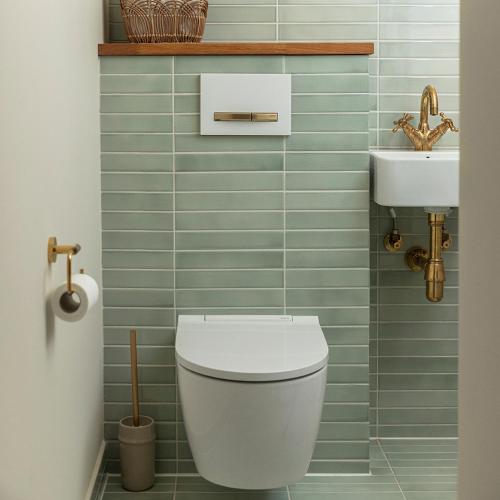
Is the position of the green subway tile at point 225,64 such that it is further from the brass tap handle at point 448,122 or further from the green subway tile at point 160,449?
the green subway tile at point 160,449

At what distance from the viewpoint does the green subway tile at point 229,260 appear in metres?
2.78

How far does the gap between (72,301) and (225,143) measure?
1.02m

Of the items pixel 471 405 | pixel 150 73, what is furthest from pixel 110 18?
A: pixel 471 405

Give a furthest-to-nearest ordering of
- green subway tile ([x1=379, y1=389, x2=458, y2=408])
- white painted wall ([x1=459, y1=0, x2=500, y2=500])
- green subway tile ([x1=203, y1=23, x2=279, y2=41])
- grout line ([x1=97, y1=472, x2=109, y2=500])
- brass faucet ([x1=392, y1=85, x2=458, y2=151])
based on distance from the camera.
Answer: green subway tile ([x1=379, y1=389, x2=458, y2=408]) → green subway tile ([x1=203, y1=23, x2=279, y2=41]) → brass faucet ([x1=392, y1=85, x2=458, y2=151]) → grout line ([x1=97, y1=472, x2=109, y2=500]) → white painted wall ([x1=459, y1=0, x2=500, y2=500])

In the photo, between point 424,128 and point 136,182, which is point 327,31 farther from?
point 136,182

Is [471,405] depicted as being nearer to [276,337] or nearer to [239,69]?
[276,337]

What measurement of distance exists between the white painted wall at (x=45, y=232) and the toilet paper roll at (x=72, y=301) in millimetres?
31

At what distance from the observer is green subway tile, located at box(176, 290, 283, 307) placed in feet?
9.14

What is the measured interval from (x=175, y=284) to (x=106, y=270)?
0.72 feet

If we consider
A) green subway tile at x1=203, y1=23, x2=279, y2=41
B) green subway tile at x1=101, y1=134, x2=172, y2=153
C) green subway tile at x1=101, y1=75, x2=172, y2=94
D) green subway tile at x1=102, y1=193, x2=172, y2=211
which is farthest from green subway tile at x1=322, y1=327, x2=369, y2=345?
green subway tile at x1=203, y1=23, x2=279, y2=41

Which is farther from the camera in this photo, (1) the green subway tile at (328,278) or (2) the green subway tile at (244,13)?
(2) the green subway tile at (244,13)

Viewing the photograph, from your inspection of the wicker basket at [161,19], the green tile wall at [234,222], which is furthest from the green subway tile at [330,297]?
the wicker basket at [161,19]

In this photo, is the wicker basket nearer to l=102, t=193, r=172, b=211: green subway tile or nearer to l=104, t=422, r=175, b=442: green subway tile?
l=102, t=193, r=172, b=211: green subway tile

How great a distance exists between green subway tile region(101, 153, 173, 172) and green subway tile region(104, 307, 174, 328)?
439 mm
